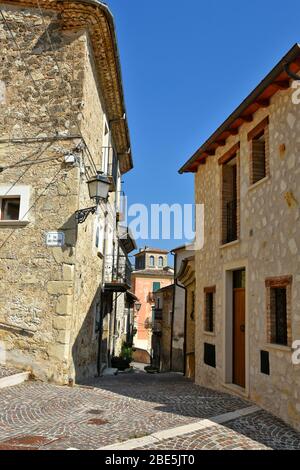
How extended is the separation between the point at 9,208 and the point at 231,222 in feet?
16.1

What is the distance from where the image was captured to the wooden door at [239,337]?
8.20 meters

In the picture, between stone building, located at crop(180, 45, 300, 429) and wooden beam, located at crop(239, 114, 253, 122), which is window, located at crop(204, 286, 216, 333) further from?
wooden beam, located at crop(239, 114, 253, 122)

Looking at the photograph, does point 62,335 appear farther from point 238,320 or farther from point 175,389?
point 238,320

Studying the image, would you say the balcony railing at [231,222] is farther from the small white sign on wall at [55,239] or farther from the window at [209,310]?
the small white sign on wall at [55,239]

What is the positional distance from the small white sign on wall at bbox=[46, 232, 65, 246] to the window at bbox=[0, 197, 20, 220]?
1.03 meters

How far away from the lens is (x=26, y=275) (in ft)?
28.4

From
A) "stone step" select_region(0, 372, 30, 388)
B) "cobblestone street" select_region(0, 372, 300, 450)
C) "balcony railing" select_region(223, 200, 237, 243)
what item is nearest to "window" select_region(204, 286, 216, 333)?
"balcony railing" select_region(223, 200, 237, 243)

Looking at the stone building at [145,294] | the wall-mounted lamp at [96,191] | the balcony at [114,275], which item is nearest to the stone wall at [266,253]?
the wall-mounted lamp at [96,191]

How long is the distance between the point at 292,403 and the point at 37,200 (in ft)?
20.3

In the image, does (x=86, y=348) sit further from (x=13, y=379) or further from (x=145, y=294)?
(x=145, y=294)

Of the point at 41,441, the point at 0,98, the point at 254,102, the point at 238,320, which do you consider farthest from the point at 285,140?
the point at 0,98

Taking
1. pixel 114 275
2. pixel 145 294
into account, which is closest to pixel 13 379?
pixel 114 275

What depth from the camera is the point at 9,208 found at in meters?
9.22

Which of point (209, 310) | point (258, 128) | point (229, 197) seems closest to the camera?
point (258, 128)
